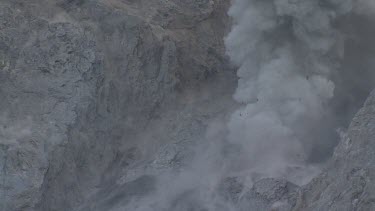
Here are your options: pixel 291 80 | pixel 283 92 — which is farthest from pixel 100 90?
pixel 291 80

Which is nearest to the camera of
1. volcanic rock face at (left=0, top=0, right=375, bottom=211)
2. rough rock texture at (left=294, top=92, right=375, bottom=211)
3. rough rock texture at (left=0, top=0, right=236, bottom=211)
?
rough rock texture at (left=294, top=92, right=375, bottom=211)

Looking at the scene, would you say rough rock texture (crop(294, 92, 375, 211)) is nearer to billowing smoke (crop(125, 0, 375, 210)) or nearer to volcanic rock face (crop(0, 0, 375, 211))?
volcanic rock face (crop(0, 0, 375, 211))

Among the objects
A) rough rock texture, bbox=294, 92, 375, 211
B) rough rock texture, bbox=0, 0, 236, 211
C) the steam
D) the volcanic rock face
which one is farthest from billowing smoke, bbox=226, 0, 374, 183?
rough rock texture, bbox=294, 92, 375, 211

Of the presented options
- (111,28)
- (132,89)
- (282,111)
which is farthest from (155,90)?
(282,111)

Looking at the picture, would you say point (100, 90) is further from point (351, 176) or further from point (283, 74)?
point (351, 176)

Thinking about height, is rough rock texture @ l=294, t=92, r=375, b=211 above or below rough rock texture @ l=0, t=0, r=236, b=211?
above

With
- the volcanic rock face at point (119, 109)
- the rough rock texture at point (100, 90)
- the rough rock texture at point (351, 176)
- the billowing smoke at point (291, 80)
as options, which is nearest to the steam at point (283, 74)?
the billowing smoke at point (291, 80)

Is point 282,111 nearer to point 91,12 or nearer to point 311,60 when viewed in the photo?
point 311,60
